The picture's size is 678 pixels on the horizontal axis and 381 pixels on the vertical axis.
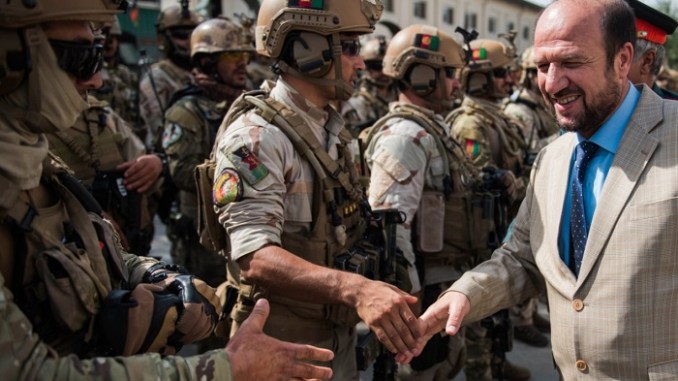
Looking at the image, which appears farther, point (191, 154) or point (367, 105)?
point (367, 105)

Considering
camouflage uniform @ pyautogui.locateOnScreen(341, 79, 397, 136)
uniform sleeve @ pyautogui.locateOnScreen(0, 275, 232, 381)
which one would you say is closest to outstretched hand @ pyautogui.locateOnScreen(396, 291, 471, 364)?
uniform sleeve @ pyautogui.locateOnScreen(0, 275, 232, 381)

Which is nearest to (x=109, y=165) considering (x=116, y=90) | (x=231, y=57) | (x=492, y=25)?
(x=231, y=57)

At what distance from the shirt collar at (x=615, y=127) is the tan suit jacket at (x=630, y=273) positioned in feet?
0.13

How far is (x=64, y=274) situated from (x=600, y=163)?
73.4 inches

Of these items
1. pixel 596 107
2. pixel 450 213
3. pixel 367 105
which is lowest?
pixel 367 105

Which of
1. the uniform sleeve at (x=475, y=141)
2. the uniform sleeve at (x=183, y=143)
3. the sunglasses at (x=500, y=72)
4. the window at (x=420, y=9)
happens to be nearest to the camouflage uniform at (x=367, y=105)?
the sunglasses at (x=500, y=72)

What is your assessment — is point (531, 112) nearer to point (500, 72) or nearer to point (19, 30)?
point (500, 72)

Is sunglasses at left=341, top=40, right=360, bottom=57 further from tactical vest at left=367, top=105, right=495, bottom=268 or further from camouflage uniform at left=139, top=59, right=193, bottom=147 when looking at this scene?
camouflage uniform at left=139, top=59, right=193, bottom=147

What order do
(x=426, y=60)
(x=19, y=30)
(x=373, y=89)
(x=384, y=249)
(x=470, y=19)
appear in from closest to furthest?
(x=19, y=30)
(x=384, y=249)
(x=426, y=60)
(x=373, y=89)
(x=470, y=19)

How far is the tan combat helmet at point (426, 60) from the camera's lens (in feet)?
14.9

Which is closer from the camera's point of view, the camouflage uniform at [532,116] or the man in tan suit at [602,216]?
the man in tan suit at [602,216]

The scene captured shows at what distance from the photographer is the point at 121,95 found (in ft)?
27.4

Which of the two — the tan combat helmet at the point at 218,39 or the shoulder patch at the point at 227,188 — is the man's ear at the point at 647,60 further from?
the tan combat helmet at the point at 218,39

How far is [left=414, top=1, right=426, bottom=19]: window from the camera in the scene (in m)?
36.5
